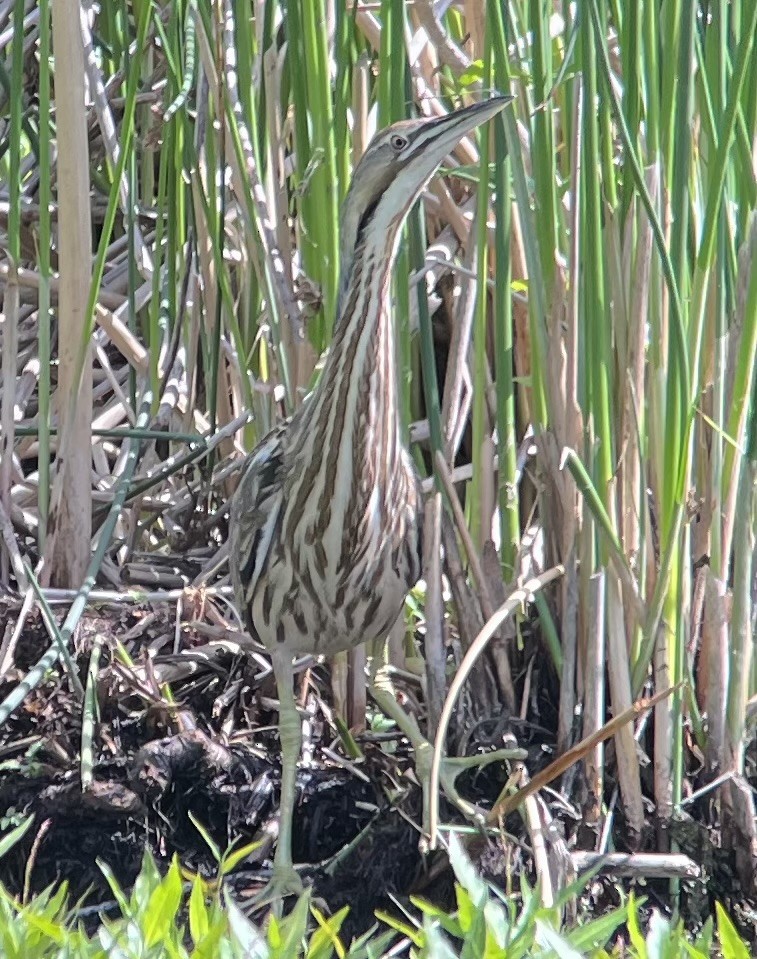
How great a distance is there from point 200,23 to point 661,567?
1.16 m

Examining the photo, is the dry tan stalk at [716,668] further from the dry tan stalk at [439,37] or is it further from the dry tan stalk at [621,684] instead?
the dry tan stalk at [439,37]

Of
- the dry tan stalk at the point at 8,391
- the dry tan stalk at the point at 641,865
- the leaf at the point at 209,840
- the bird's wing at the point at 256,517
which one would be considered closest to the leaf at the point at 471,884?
the leaf at the point at 209,840

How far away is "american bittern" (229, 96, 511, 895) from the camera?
185 cm

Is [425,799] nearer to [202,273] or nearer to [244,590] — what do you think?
[244,590]

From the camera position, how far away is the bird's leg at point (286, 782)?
6.57 feet

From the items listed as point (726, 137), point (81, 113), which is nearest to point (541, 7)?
point (726, 137)

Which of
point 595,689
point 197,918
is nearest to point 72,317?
point 595,689

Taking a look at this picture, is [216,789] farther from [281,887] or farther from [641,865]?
[641,865]

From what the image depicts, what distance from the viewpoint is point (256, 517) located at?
2.23m

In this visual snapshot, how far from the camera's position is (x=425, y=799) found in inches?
77.0

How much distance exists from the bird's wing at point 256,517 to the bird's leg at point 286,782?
0.39ft

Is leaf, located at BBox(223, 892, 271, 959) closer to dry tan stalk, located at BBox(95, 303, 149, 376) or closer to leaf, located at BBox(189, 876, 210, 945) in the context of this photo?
leaf, located at BBox(189, 876, 210, 945)

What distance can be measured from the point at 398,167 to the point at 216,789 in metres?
1.00

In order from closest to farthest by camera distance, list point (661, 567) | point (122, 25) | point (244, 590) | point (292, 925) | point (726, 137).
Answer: point (292, 925), point (726, 137), point (661, 567), point (244, 590), point (122, 25)
